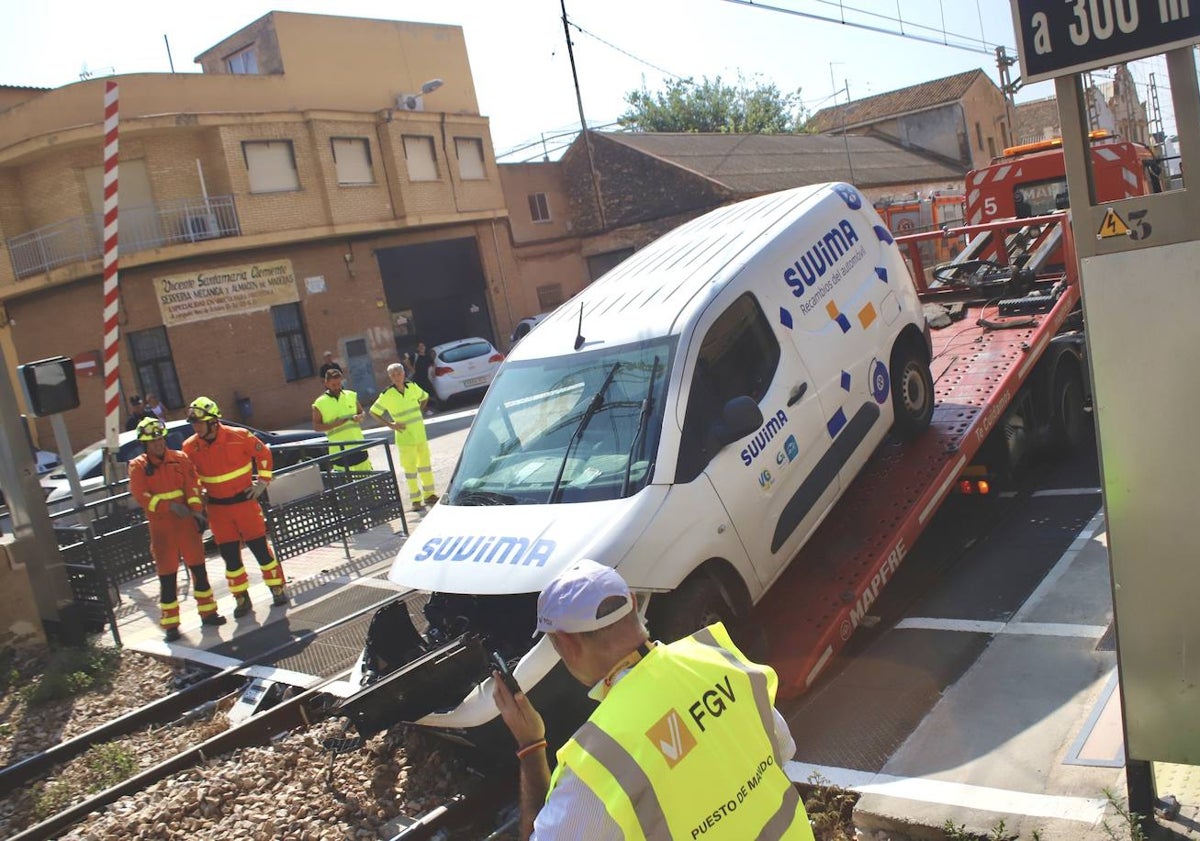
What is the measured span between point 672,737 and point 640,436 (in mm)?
3281

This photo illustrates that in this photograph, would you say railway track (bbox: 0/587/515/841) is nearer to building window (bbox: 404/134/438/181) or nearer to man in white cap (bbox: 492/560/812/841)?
man in white cap (bbox: 492/560/812/841)

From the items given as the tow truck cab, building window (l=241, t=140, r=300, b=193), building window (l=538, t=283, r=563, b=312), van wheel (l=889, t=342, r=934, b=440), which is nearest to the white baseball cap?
van wheel (l=889, t=342, r=934, b=440)

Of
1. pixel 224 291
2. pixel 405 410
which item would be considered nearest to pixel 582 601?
pixel 405 410

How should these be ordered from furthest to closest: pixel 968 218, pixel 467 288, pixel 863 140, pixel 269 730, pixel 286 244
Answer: pixel 863 140 < pixel 467 288 < pixel 286 244 < pixel 968 218 < pixel 269 730

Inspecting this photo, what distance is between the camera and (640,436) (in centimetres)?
523

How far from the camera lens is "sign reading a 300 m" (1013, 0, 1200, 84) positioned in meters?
3.04

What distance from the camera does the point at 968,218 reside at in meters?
13.0

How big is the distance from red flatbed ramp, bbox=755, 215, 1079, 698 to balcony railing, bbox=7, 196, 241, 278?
20.9m

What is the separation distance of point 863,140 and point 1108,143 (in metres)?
37.6

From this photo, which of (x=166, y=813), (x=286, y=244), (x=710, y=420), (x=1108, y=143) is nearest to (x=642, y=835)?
(x=710, y=420)

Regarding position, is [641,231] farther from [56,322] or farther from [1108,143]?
[1108,143]

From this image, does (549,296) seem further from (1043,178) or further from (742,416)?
(742,416)

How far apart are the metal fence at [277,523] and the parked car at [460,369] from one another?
12533mm

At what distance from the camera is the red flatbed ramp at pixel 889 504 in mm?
5388
